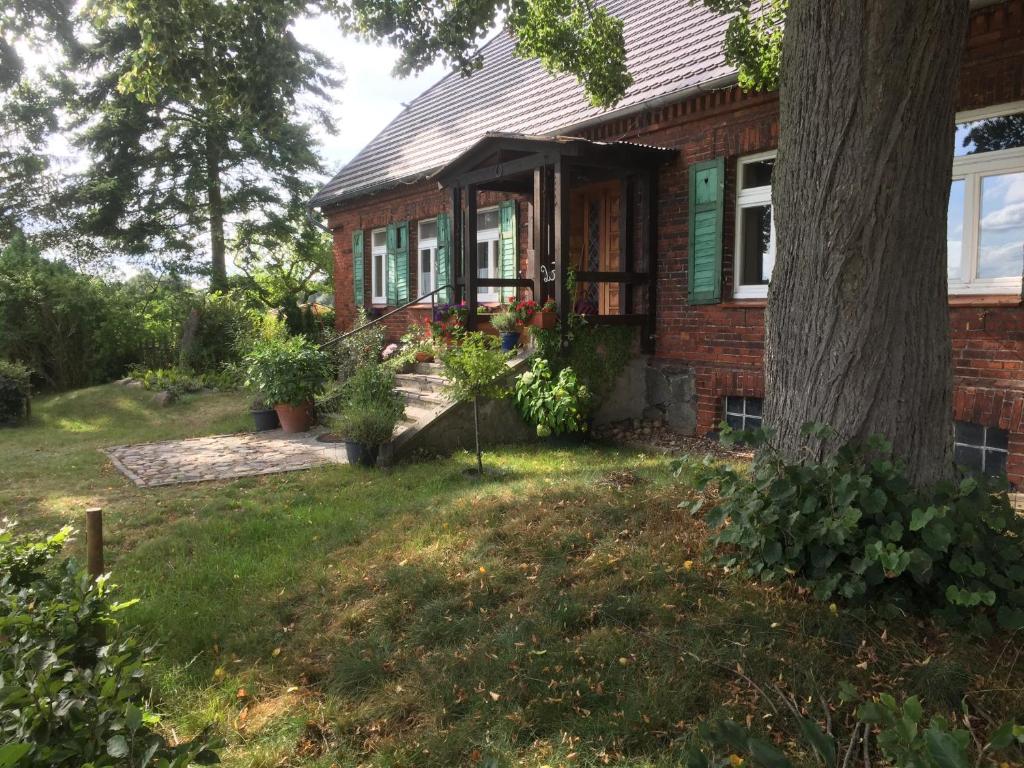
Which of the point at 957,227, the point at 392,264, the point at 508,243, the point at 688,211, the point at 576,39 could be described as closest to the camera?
the point at 957,227

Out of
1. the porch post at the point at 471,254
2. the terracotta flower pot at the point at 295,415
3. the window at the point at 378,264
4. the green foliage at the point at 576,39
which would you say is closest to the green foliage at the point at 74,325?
the window at the point at 378,264

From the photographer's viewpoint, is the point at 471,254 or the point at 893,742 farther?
the point at 471,254

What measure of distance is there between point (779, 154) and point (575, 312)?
208 inches

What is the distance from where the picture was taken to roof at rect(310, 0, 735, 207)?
28.5 ft

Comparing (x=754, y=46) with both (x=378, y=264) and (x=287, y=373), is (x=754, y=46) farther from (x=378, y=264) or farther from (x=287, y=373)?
(x=378, y=264)

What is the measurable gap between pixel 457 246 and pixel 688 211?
10.9 ft

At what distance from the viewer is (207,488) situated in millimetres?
6914

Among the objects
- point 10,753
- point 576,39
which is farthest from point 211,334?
point 10,753

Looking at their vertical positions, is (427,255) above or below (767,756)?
above

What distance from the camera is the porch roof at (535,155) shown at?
323 inches

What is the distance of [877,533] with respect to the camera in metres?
3.11

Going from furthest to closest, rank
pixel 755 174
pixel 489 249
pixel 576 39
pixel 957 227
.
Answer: pixel 489 249 < pixel 755 174 < pixel 576 39 < pixel 957 227

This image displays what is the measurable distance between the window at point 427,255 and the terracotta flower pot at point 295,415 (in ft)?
13.6

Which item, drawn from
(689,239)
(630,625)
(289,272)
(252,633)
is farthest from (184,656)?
(289,272)
